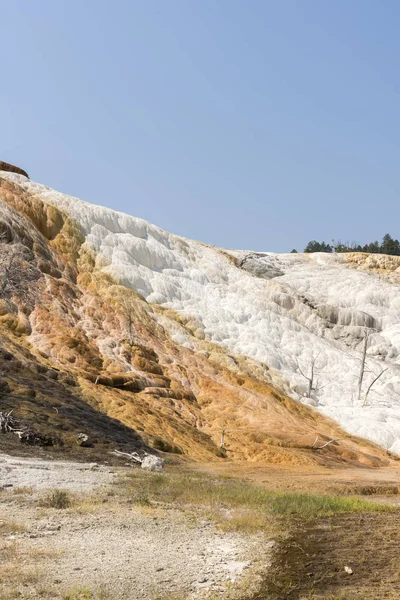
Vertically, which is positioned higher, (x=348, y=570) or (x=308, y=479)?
(x=348, y=570)

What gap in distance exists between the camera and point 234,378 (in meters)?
44.2

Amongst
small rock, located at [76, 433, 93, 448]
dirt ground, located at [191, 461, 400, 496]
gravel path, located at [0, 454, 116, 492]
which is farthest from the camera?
small rock, located at [76, 433, 93, 448]

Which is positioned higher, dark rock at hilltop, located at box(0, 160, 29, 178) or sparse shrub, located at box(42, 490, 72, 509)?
dark rock at hilltop, located at box(0, 160, 29, 178)

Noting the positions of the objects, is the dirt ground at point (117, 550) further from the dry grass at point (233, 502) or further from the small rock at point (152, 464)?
the small rock at point (152, 464)

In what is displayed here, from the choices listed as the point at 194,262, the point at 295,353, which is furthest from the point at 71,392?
the point at 194,262

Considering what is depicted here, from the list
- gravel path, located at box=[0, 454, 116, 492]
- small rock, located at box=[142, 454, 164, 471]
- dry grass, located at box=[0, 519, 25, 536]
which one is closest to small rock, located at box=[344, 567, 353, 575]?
dry grass, located at box=[0, 519, 25, 536]

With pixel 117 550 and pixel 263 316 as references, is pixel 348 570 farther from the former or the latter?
pixel 263 316

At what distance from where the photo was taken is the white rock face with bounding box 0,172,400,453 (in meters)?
49.9

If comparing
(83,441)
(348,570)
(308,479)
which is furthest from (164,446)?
(348,570)

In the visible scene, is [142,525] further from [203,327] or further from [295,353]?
[295,353]

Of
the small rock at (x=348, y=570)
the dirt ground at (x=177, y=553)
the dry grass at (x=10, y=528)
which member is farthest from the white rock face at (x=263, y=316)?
the dry grass at (x=10, y=528)

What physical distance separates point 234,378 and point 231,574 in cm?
3498

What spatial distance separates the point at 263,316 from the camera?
A: 5759 centimetres

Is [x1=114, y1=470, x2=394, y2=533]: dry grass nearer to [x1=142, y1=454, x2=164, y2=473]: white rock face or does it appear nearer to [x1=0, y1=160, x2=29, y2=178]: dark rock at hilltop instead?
[x1=142, y1=454, x2=164, y2=473]: white rock face
